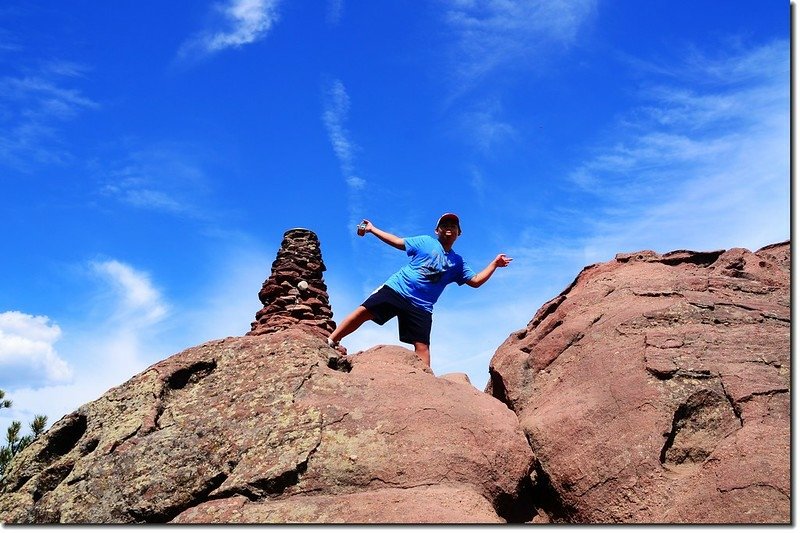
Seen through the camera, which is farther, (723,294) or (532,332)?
(532,332)

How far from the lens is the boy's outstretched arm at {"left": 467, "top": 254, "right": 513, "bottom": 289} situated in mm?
8750

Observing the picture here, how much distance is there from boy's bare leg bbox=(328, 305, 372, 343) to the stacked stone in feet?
6.06

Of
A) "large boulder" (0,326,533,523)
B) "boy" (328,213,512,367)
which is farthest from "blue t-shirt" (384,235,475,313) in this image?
"large boulder" (0,326,533,523)

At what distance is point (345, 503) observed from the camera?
530 centimetres

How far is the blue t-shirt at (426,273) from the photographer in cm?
838

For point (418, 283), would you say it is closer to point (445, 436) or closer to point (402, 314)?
point (402, 314)

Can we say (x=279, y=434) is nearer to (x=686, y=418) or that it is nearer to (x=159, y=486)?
(x=159, y=486)

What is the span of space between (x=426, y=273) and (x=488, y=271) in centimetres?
90

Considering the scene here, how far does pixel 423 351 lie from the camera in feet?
27.6

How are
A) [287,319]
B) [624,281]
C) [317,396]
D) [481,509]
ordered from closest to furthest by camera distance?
[481,509] < [317,396] < [624,281] < [287,319]

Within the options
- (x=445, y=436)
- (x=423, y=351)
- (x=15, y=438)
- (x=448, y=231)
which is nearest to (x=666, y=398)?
(x=445, y=436)

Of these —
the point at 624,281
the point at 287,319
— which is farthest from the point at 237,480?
the point at 624,281

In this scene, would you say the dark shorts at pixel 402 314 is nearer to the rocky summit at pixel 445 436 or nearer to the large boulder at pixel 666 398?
the rocky summit at pixel 445 436

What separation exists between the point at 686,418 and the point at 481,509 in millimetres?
2123
